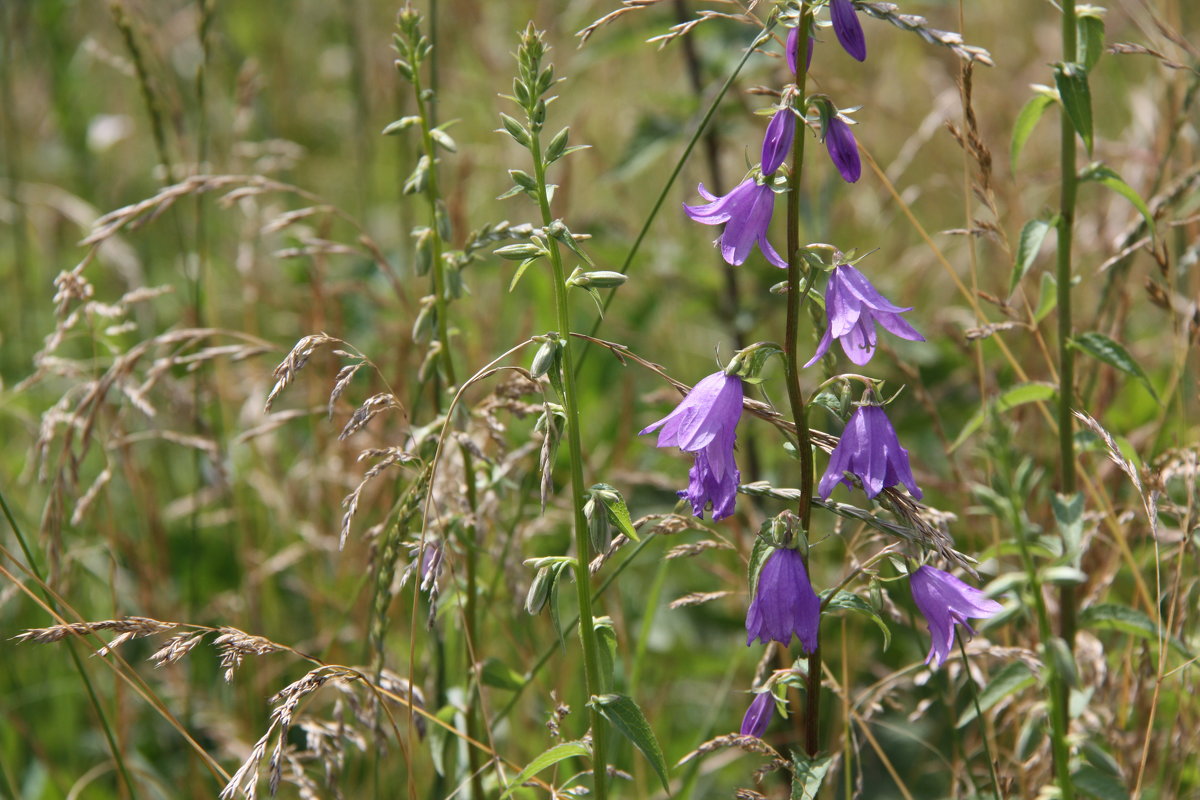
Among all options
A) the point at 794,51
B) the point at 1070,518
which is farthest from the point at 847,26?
the point at 1070,518

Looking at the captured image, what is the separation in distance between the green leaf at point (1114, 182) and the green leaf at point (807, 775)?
3.30 ft

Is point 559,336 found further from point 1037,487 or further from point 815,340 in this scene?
point 1037,487

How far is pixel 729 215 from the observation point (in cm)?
154

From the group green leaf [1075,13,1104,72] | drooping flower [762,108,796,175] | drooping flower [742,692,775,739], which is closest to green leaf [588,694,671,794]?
drooping flower [742,692,775,739]

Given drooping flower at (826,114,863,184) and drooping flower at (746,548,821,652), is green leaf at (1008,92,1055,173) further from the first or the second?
drooping flower at (746,548,821,652)

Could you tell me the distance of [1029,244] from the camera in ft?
5.86

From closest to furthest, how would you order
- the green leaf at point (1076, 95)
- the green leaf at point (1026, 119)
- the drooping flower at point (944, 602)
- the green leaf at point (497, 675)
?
the drooping flower at point (944, 602)
the green leaf at point (1076, 95)
the green leaf at point (1026, 119)
the green leaf at point (497, 675)

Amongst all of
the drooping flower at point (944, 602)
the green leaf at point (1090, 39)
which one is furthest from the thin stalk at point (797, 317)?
the green leaf at point (1090, 39)

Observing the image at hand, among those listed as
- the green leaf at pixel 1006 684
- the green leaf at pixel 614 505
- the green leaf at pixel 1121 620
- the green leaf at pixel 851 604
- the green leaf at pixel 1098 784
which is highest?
the green leaf at pixel 614 505

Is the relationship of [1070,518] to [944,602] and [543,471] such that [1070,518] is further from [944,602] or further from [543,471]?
[543,471]

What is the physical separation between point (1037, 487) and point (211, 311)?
255 centimetres

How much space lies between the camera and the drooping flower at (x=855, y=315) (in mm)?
1436

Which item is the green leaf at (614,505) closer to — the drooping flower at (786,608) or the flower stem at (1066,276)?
the drooping flower at (786,608)

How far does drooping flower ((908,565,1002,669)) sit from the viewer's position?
1525mm
